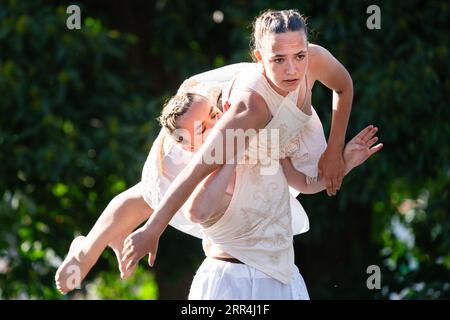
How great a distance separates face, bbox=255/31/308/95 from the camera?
2.80m

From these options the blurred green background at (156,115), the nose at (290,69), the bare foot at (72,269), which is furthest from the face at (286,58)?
the blurred green background at (156,115)

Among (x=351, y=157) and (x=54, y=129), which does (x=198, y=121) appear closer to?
(x=351, y=157)

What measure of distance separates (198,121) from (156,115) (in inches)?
99.3

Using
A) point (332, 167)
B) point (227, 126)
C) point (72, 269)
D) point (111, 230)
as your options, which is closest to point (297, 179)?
point (332, 167)

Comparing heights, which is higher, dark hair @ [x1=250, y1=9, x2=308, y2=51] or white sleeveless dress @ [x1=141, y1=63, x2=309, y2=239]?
dark hair @ [x1=250, y1=9, x2=308, y2=51]

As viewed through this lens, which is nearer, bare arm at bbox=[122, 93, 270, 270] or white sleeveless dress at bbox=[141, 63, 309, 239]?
bare arm at bbox=[122, 93, 270, 270]

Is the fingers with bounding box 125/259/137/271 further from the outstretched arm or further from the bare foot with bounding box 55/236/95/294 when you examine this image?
the outstretched arm

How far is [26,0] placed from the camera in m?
5.37

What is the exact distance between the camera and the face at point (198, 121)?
2.98 metres

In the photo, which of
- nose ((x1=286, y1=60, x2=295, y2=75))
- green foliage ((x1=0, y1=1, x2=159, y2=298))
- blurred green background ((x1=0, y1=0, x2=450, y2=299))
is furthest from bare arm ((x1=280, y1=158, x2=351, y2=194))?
green foliage ((x1=0, y1=1, x2=159, y2=298))

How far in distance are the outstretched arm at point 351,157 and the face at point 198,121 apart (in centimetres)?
27

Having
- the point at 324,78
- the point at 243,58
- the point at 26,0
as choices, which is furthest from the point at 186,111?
the point at 26,0
